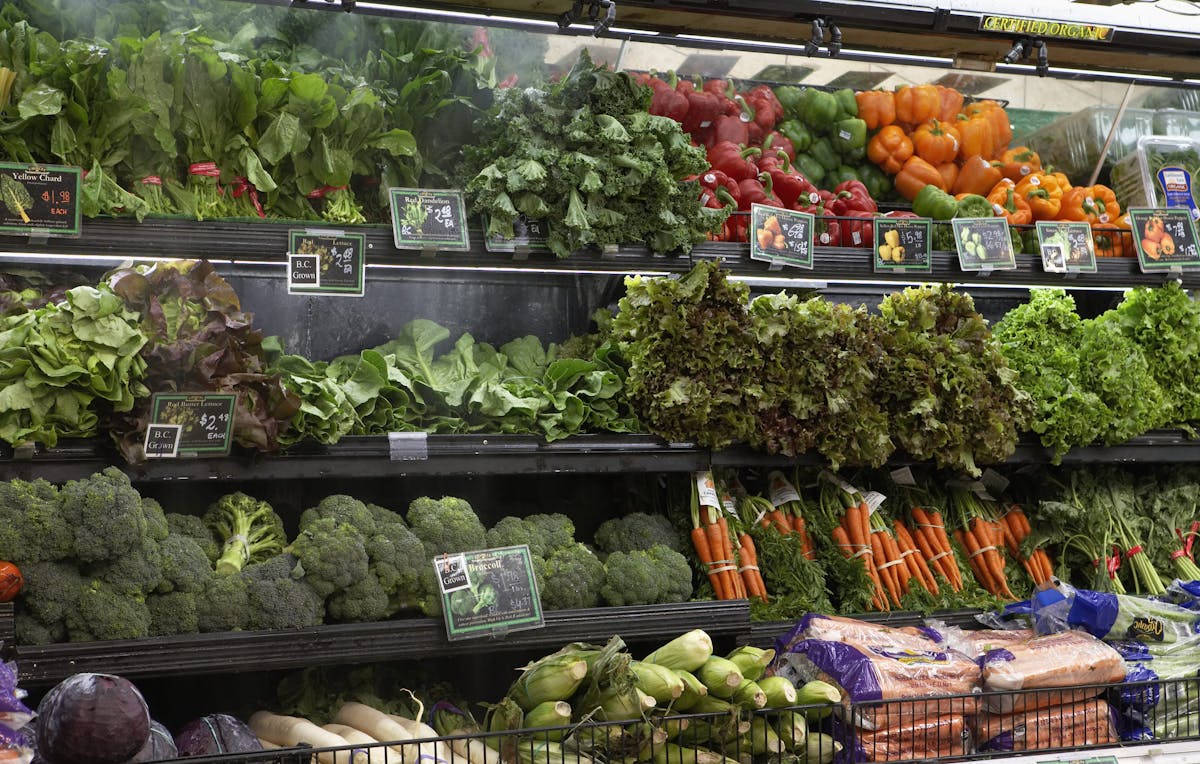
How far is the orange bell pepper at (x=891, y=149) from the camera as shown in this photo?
15.3 feet

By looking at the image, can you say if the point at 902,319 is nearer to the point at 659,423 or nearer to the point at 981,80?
the point at 659,423

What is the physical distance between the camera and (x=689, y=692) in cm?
288

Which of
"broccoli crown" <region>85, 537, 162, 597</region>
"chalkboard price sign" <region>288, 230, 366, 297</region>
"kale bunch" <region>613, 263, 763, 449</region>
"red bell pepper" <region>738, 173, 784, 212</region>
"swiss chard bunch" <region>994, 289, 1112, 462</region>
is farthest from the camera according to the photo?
→ "red bell pepper" <region>738, 173, 784, 212</region>

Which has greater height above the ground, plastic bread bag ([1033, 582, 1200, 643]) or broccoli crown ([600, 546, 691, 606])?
broccoli crown ([600, 546, 691, 606])

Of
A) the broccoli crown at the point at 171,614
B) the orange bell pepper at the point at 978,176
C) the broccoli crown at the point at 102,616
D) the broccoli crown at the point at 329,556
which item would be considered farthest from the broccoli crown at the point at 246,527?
the orange bell pepper at the point at 978,176

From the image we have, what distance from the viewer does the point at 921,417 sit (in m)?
3.77

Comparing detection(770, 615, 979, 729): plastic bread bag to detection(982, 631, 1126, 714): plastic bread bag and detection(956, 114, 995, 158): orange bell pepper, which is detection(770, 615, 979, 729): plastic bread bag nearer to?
detection(982, 631, 1126, 714): plastic bread bag

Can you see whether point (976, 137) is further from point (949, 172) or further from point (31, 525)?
point (31, 525)

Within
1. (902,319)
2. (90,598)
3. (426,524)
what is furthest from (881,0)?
(90,598)

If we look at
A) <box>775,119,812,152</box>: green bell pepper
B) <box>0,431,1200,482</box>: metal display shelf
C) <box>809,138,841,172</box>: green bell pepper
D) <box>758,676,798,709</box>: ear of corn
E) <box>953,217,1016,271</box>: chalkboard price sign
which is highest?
<box>775,119,812,152</box>: green bell pepper

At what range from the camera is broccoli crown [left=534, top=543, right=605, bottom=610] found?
3.24 meters

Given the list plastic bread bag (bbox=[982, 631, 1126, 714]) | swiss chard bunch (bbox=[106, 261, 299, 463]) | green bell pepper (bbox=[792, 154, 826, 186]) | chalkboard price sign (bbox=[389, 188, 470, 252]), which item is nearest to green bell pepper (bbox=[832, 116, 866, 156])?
green bell pepper (bbox=[792, 154, 826, 186])

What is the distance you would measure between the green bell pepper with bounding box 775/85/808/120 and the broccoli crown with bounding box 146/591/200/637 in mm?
3079

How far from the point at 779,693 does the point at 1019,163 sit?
9.23 ft
